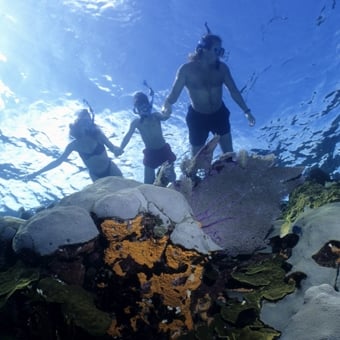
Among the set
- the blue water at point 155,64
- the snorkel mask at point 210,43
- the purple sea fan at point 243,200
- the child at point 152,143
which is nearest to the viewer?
the purple sea fan at point 243,200

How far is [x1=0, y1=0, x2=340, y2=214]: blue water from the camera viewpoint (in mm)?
10672

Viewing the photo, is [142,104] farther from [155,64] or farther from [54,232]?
[54,232]

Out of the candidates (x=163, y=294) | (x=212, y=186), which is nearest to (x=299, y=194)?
(x=212, y=186)

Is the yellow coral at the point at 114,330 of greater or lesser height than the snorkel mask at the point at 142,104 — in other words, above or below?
below

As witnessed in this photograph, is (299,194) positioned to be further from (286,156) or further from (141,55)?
(286,156)

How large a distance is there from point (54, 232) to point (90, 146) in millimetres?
7523

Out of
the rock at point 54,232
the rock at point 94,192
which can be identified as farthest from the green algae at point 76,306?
the rock at point 94,192

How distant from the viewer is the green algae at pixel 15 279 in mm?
2842

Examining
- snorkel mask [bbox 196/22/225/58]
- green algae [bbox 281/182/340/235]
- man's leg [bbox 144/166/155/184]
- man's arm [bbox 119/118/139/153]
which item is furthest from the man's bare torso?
green algae [bbox 281/182/340/235]

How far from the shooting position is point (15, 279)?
9.80 ft

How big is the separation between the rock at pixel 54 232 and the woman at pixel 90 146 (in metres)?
6.70

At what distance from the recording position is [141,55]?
38.7 feet

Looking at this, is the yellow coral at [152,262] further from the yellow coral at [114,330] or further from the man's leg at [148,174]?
the man's leg at [148,174]

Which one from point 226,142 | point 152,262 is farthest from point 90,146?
point 152,262
